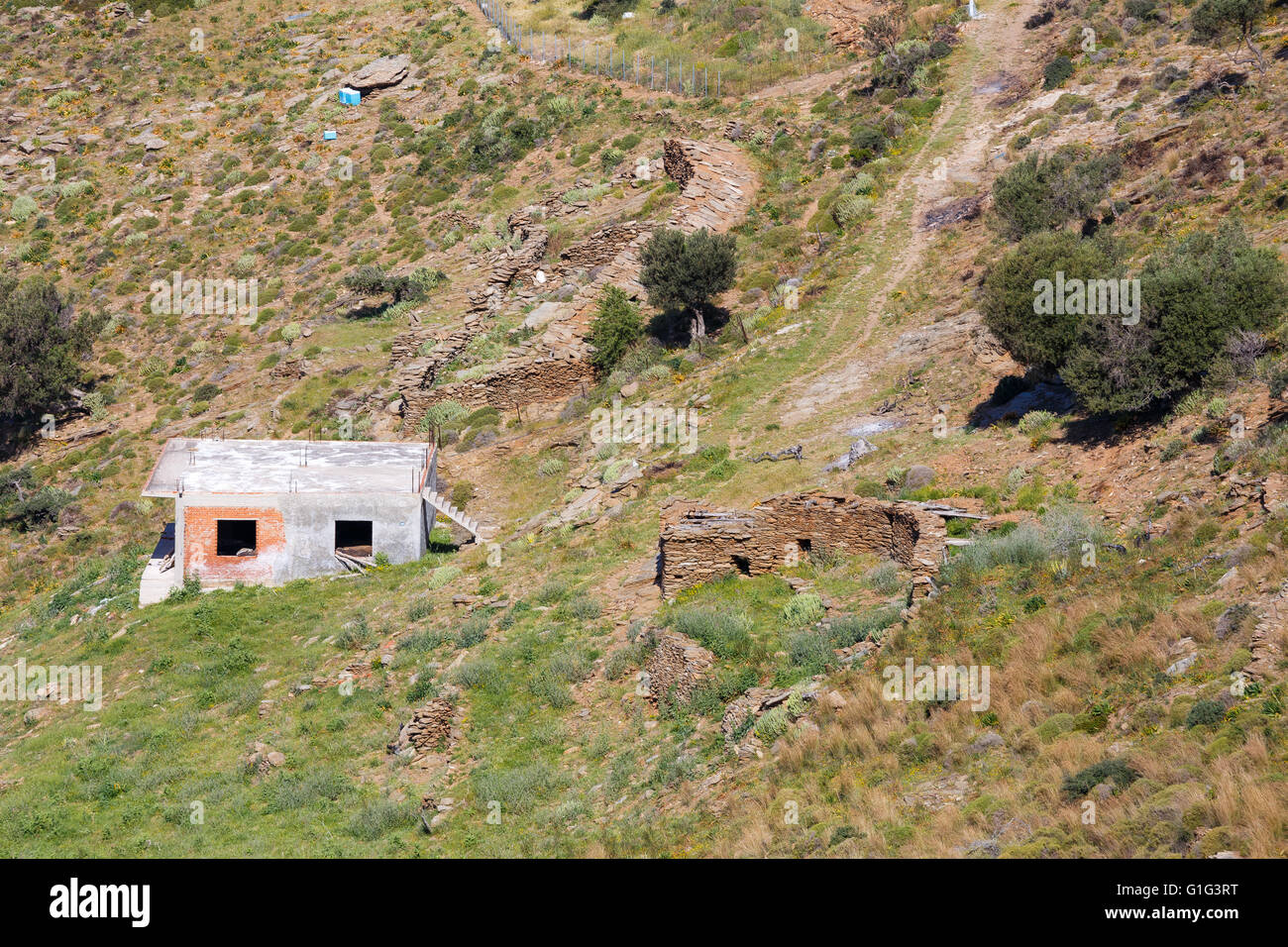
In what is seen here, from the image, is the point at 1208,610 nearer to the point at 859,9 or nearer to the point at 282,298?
the point at 282,298

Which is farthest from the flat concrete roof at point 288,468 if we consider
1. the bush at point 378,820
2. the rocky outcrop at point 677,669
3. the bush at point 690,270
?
the bush at point 378,820

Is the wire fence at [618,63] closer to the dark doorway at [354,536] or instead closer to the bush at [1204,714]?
the dark doorway at [354,536]

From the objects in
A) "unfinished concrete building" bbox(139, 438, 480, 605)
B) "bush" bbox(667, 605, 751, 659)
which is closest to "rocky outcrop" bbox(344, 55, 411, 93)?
"unfinished concrete building" bbox(139, 438, 480, 605)

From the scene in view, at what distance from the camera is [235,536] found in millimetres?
36500

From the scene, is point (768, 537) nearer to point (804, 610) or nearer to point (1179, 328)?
point (804, 610)

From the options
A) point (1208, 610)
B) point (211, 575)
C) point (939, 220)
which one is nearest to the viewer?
point (1208, 610)

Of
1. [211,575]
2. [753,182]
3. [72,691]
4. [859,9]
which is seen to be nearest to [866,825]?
[72,691]

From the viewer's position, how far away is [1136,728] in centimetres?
1397

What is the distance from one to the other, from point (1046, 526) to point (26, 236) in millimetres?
61445
